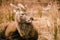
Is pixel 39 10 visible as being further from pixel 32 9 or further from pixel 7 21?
pixel 7 21

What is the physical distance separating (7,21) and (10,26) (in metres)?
→ 0.44

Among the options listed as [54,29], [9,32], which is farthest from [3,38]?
[54,29]

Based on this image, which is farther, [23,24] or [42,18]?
[42,18]

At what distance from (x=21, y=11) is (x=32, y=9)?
3.27 feet

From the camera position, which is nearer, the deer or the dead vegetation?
the deer

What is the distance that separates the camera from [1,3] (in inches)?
180

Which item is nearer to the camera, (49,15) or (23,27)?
(23,27)

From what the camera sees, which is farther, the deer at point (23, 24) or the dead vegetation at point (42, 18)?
the dead vegetation at point (42, 18)

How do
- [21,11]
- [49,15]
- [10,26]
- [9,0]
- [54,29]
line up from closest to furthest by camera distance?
1. [21,11]
2. [10,26]
3. [54,29]
4. [49,15]
5. [9,0]

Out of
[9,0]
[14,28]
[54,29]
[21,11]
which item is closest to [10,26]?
[14,28]

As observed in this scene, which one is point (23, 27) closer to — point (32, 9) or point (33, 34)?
point (33, 34)

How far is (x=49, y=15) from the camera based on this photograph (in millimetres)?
4336

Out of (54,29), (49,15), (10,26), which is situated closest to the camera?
(10,26)

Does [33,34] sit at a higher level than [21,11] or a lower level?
lower
